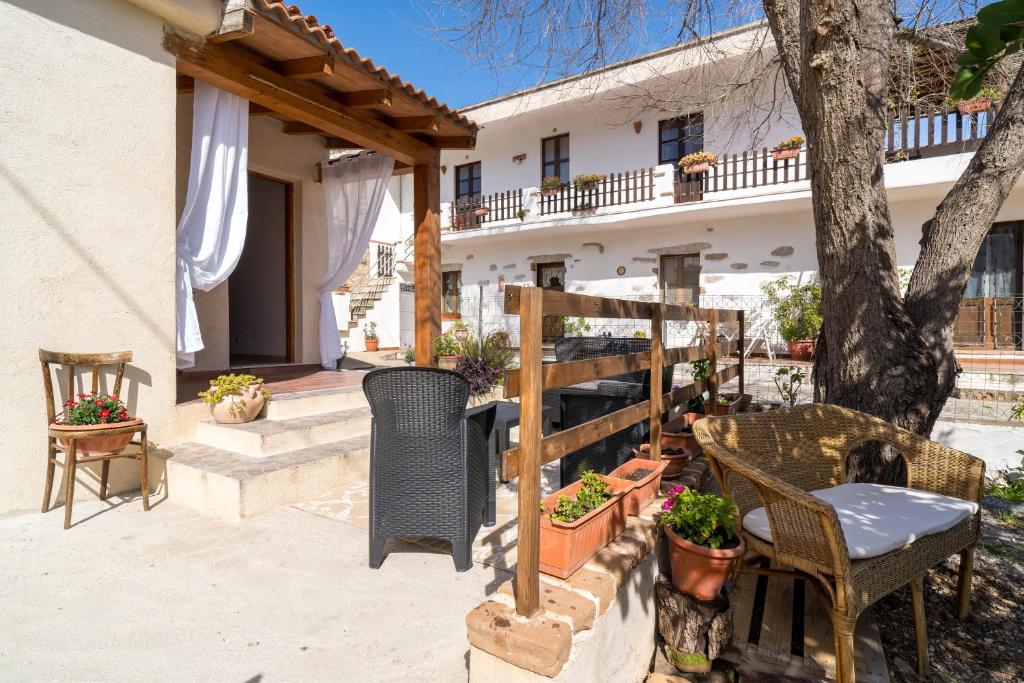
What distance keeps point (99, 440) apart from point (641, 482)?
110 inches

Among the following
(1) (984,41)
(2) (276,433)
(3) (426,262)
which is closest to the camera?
(1) (984,41)

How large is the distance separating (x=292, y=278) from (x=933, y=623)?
6.19 m

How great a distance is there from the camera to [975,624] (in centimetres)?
221

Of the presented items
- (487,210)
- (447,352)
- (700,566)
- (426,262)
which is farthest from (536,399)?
(487,210)

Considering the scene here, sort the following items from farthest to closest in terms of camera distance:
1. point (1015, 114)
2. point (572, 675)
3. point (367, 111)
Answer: point (367, 111)
point (1015, 114)
point (572, 675)

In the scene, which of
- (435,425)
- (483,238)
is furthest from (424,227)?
(483,238)

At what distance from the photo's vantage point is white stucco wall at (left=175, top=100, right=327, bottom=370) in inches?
218

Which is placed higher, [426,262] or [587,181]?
[587,181]

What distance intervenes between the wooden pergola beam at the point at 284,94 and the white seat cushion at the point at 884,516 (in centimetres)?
428

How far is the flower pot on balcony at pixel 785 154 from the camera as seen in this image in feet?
30.1

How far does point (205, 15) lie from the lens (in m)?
3.54

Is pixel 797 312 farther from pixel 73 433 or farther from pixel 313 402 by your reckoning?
pixel 73 433

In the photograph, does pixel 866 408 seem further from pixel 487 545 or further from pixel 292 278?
pixel 292 278

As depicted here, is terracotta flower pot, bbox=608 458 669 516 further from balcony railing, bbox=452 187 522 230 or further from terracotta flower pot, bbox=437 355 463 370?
balcony railing, bbox=452 187 522 230
